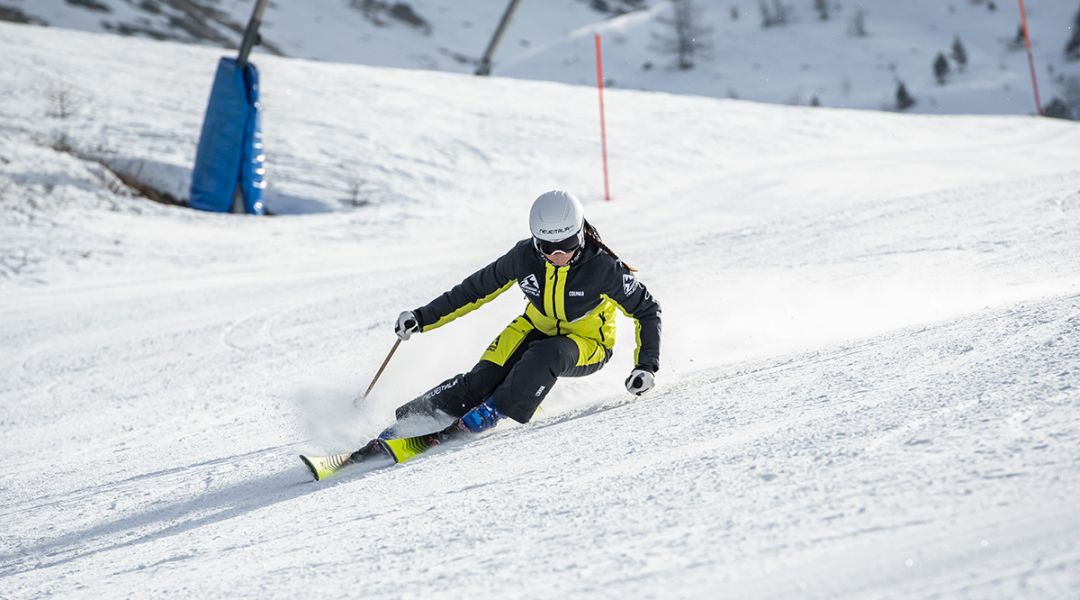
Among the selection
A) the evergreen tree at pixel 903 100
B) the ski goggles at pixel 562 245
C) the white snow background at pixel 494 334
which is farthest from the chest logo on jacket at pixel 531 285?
the evergreen tree at pixel 903 100

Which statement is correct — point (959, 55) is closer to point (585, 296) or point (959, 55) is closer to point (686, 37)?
point (686, 37)

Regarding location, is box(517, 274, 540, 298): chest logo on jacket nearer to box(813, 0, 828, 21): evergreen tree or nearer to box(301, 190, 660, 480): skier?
box(301, 190, 660, 480): skier

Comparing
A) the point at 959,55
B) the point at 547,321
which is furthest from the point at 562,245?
the point at 959,55

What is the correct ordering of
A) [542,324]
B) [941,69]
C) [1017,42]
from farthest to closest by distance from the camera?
[1017,42]
[941,69]
[542,324]

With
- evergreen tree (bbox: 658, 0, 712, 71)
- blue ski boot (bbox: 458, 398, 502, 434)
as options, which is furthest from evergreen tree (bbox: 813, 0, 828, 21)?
blue ski boot (bbox: 458, 398, 502, 434)

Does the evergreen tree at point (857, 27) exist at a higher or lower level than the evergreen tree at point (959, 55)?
higher

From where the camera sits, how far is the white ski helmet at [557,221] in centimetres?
402

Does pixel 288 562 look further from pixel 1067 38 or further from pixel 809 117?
pixel 1067 38

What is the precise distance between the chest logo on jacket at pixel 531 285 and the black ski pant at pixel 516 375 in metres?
0.18

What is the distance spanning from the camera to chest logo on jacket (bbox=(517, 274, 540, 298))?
425 cm

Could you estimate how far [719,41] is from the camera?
3488 centimetres

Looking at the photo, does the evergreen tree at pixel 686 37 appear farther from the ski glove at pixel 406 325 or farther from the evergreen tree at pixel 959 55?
the ski glove at pixel 406 325

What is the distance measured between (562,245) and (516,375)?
0.61 meters

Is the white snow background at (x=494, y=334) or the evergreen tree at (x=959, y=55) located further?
the evergreen tree at (x=959, y=55)
